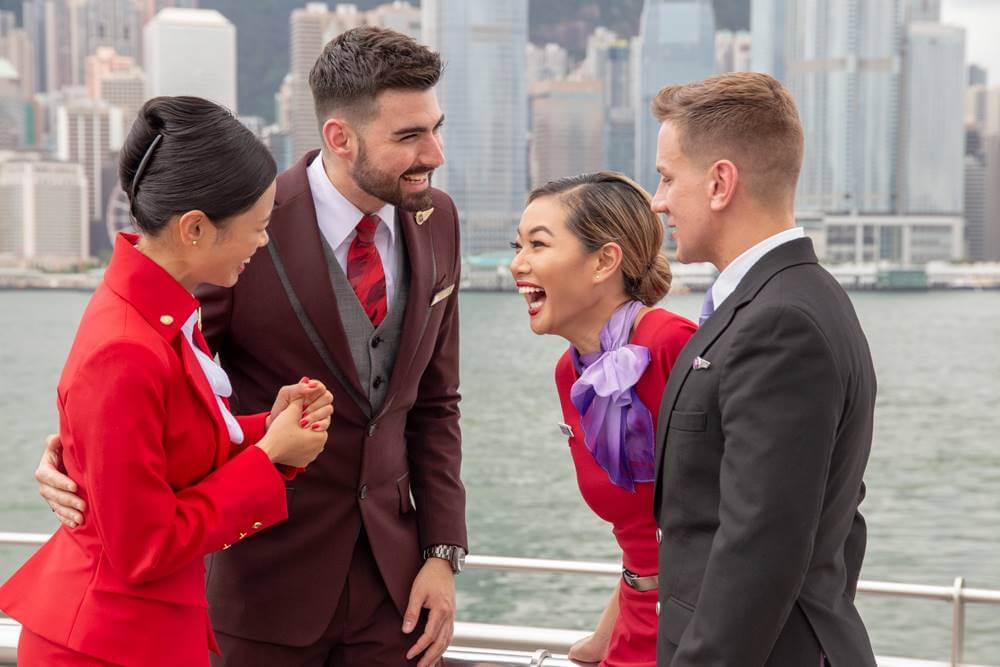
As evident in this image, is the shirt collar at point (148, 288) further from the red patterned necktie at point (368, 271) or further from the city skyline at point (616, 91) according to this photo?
the city skyline at point (616, 91)

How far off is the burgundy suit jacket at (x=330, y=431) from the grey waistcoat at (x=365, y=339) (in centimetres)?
2

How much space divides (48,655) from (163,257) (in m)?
0.54

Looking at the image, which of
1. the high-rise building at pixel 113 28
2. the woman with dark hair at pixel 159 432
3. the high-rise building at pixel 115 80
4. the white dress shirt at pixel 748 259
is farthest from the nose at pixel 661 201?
the high-rise building at pixel 113 28

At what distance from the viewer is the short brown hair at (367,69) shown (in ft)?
6.54

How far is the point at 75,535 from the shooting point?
1541 millimetres

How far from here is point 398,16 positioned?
53.4 meters

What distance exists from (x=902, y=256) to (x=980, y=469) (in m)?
19.9

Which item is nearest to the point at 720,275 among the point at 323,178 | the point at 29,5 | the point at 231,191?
the point at 231,191

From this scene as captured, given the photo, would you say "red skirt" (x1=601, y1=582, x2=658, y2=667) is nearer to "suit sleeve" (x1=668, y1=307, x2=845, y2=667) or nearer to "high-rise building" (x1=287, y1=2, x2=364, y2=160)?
"suit sleeve" (x1=668, y1=307, x2=845, y2=667)

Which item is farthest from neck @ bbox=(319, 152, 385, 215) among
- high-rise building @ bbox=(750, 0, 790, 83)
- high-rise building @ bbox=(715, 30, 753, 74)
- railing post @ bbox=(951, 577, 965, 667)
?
high-rise building @ bbox=(750, 0, 790, 83)

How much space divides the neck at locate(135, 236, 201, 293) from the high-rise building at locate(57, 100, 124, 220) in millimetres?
50541

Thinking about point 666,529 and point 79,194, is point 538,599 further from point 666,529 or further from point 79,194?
point 79,194

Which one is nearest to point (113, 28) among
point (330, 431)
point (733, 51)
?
point (733, 51)

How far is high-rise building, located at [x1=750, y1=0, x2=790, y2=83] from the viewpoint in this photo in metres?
52.6
